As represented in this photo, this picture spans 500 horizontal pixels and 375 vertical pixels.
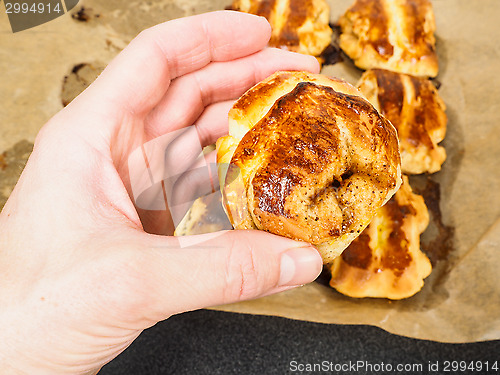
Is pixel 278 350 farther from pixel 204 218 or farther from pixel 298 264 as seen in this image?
pixel 298 264

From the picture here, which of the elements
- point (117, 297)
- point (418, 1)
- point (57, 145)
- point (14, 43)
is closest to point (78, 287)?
point (117, 297)

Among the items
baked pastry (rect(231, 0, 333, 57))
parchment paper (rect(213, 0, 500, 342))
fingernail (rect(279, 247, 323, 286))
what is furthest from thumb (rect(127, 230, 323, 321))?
baked pastry (rect(231, 0, 333, 57))

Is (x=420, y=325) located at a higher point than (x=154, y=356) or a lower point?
higher

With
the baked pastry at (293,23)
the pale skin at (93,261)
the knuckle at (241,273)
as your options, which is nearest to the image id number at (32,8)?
the baked pastry at (293,23)

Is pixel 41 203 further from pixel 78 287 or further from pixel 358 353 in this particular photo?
pixel 358 353
